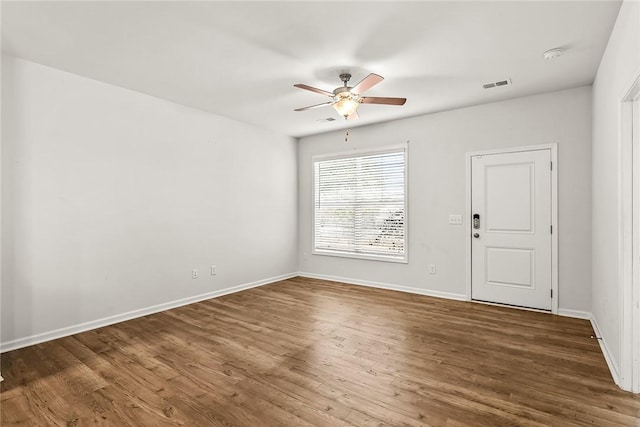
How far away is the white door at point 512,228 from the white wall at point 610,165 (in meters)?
0.55

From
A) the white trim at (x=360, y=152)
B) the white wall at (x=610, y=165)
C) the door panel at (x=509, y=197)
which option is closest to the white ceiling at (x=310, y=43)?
the white wall at (x=610, y=165)

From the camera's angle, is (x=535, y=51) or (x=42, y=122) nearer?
(x=535, y=51)

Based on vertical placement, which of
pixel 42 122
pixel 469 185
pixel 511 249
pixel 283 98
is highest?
pixel 283 98

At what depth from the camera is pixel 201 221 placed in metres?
4.63

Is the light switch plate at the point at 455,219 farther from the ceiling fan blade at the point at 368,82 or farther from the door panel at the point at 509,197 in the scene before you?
the ceiling fan blade at the point at 368,82

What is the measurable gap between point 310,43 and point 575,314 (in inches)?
166

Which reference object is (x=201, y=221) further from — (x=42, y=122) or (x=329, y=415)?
(x=329, y=415)

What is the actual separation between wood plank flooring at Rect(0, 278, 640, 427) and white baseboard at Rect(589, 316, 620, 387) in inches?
1.9

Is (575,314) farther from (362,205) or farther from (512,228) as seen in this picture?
(362,205)

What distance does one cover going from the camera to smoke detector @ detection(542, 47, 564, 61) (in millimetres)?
2888

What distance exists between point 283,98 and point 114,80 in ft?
6.20

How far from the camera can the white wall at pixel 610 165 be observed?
2181mm

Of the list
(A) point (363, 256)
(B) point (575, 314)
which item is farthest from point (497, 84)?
(A) point (363, 256)

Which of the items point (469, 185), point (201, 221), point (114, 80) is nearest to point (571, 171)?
point (469, 185)
